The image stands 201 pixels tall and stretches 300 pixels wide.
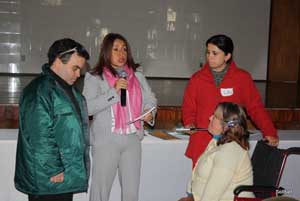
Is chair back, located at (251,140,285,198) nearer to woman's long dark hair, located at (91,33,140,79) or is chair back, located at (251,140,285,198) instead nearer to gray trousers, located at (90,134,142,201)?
gray trousers, located at (90,134,142,201)

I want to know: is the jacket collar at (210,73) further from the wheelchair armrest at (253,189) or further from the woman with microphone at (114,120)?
the wheelchair armrest at (253,189)

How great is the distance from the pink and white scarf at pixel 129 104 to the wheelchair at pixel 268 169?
0.72m

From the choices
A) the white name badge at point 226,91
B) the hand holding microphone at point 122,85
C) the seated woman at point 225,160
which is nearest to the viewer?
the seated woman at point 225,160

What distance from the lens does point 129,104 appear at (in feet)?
9.42

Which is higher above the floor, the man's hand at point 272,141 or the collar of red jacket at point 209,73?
the collar of red jacket at point 209,73

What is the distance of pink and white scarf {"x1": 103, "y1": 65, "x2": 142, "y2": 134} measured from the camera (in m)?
2.81

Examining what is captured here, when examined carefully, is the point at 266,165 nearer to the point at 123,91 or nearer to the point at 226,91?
the point at 226,91

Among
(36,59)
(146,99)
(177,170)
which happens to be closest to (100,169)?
(146,99)

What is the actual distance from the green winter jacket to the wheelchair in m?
0.82

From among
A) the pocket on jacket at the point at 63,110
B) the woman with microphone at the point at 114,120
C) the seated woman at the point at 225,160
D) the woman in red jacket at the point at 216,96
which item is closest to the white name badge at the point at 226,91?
the woman in red jacket at the point at 216,96

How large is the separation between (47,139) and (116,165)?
74 cm

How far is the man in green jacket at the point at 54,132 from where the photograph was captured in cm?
219

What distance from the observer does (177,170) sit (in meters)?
3.40

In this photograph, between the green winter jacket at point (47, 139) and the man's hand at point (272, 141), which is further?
the man's hand at point (272, 141)
